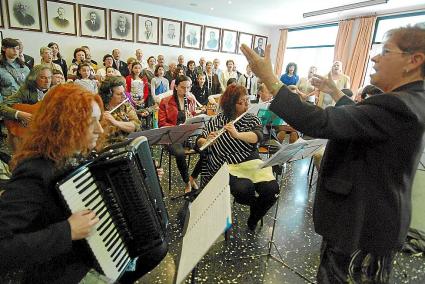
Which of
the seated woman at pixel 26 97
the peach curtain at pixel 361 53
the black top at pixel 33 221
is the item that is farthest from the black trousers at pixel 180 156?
the peach curtain at pixel 361 53

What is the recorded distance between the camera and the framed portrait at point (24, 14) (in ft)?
16.6

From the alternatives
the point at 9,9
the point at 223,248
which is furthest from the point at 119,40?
the point at 223,248

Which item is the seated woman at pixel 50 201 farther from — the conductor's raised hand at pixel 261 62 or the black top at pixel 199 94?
the black top at pixel 199 94

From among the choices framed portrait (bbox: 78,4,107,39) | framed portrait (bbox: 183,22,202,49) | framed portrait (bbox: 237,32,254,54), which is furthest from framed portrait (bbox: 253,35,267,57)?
framed portrait (bbox: 78,4,107,39)

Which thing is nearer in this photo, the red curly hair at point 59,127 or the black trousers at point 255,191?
the red curly hair at point 59,127

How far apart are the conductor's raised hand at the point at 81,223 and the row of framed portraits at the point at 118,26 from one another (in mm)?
6058

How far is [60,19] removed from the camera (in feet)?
18.1

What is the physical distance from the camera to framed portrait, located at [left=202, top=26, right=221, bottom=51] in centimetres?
758

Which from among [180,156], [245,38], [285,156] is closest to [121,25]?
[245,38]

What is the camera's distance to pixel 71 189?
80 cm

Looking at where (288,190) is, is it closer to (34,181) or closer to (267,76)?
(267,76)

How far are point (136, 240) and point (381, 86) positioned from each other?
42.7 inches

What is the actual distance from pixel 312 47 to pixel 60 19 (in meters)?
6.67

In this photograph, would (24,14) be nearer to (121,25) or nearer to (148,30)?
(121,25)
